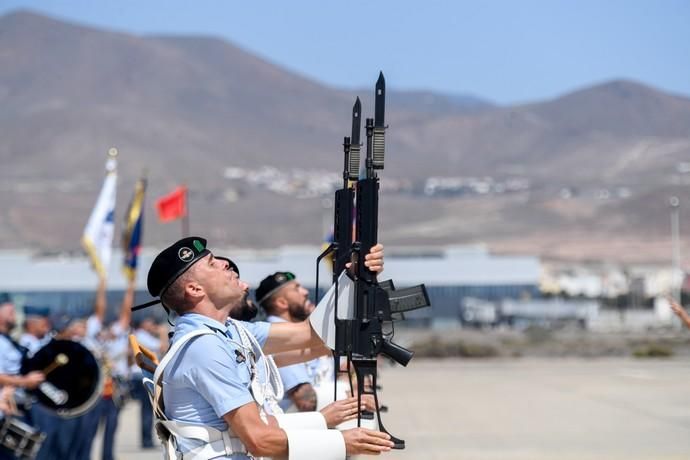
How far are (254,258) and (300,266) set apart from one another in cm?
789

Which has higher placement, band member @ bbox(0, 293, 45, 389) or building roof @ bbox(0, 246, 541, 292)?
building roof @ bbox(0, 246, 541, 292)

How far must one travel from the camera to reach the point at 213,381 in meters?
5.32

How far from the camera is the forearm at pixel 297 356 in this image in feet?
22.2

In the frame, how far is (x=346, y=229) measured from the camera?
597 centimetres

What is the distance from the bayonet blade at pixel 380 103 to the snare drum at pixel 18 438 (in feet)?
21.8

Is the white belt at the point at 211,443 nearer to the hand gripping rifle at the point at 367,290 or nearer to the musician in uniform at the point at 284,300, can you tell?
the hand gripping rifle at the point at 367,290

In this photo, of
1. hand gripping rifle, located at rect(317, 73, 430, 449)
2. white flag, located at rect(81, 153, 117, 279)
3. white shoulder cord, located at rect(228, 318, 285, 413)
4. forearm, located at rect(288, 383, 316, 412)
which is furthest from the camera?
white flag, located at rect(81, 153, 117, 279)

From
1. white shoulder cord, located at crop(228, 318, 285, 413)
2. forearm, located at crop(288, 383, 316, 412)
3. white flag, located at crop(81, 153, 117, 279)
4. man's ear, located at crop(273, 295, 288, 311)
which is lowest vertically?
forearm, located at crop(288, 383, 316, 412)

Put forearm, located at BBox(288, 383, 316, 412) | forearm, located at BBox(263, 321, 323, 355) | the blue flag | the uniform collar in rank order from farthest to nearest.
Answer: the blue flag
forearm, located at BBox(288, 383, 316, 412)
forearm, located at BBox(263, 321, 323, 355)
the uniform collar

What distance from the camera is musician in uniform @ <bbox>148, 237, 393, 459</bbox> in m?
5.34

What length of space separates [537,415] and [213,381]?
1745 centimetres

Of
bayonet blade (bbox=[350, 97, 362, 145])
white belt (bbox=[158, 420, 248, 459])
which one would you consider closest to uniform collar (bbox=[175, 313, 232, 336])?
white belt (bbox=[158, 420, 248, 459])

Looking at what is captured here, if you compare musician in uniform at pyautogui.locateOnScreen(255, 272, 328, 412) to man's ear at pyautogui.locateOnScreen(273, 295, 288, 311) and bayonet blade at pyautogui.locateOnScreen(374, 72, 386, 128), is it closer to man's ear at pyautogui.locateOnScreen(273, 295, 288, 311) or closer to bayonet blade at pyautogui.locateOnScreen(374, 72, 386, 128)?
man's ear at pyautogui.locateOnScreen(273, 295, 288, 311)

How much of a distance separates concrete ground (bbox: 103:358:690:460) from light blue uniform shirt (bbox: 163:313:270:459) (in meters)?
10.8
